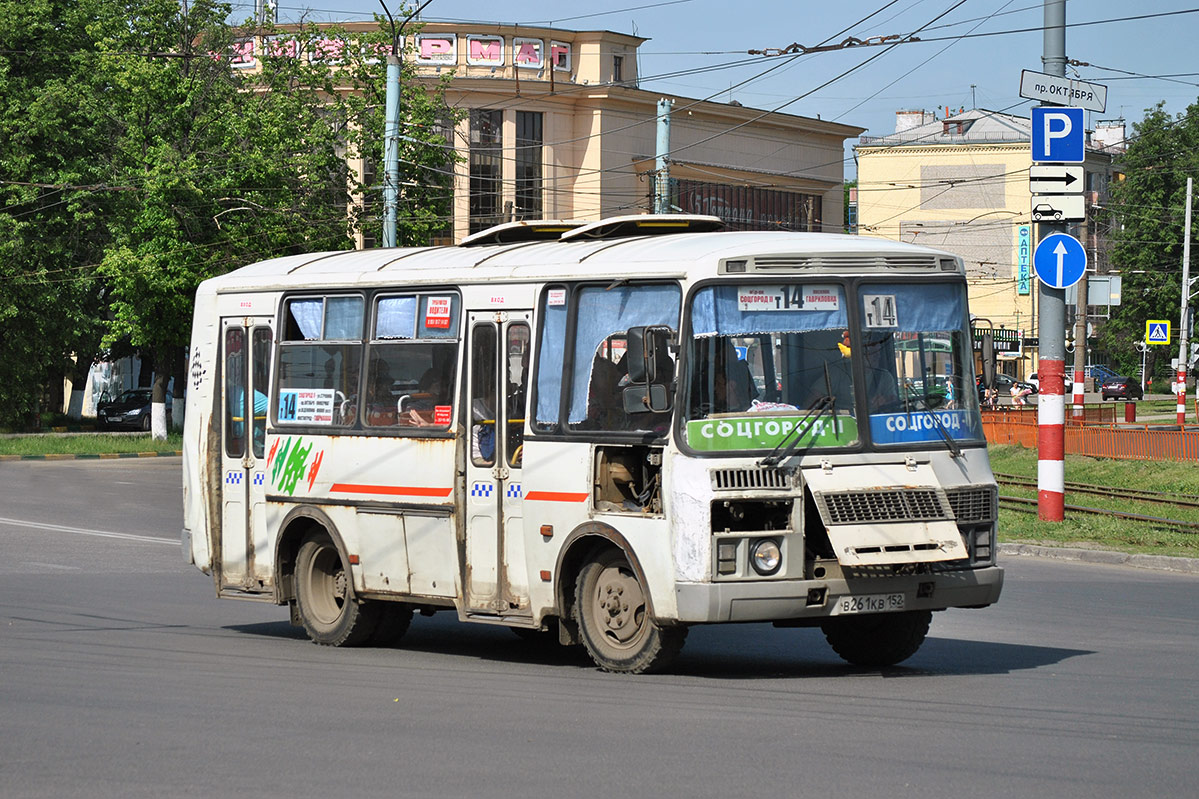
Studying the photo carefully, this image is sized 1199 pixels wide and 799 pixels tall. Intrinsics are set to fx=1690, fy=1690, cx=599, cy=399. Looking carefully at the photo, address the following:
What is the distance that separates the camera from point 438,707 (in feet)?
29.2

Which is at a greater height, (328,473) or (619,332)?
(619,332)

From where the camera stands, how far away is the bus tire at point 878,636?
10.6m

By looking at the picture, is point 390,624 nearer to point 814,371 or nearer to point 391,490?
point 391,490

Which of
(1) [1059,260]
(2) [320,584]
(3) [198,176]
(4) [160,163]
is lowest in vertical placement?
(2) [320,584]

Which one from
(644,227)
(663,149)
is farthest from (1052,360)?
(663,149)

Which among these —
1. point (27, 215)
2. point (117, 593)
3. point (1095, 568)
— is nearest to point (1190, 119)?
point (27, 215)

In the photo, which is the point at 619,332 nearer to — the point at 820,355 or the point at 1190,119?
the point at 820,355

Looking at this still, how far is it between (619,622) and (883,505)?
174cm

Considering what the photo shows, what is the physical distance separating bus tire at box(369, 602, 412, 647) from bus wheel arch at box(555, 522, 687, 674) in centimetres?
210

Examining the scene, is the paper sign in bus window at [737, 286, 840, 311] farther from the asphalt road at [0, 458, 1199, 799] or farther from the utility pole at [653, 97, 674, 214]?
the utility pole at [653, 97, 674, 214]

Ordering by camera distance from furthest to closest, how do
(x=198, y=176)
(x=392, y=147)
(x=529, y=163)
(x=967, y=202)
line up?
1. (x=967, y=202)
2. (x=529, y=163)
3. (x=198, y=176)
4. (x=392, y=147)

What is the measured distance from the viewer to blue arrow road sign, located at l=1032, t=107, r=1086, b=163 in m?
20.0

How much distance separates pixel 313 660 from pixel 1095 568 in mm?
9689

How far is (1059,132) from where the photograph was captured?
20047 millimetres
